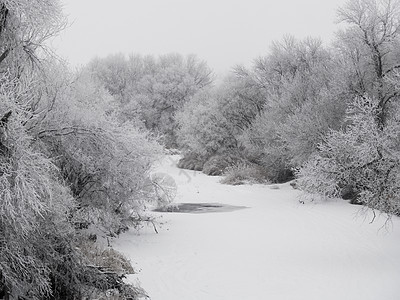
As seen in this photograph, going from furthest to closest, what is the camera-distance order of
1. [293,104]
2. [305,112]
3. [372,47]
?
[293,104]
[305,112]
[372,47]

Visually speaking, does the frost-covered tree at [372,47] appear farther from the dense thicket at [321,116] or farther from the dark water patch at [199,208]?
the dark water patch at [199,208]

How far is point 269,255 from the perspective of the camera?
12.5 meters

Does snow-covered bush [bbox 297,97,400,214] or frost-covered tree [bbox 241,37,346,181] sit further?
frost-covered tree [bbox 241,37,346,181]

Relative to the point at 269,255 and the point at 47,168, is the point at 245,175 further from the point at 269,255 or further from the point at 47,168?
the point at 47,168

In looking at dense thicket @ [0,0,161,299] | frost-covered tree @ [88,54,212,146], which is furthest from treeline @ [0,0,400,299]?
frost-covered tree @ [88,54,212,146]

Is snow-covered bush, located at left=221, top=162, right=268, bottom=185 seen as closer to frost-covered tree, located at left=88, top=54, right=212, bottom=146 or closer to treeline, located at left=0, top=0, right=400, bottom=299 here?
treeline, located at left=0, top=0, right=400, bottom=299

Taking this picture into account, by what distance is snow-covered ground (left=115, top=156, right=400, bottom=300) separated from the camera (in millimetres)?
9680

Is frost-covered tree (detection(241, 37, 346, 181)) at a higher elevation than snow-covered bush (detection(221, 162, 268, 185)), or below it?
higher

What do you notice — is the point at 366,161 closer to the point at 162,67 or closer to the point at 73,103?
the point at 73,103

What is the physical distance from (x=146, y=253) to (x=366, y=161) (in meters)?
6.43

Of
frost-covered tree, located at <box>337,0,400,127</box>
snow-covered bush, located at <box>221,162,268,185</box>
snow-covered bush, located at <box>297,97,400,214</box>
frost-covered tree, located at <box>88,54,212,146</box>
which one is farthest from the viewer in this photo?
frost-covered tree, located at <box>88,54,212,146</box>

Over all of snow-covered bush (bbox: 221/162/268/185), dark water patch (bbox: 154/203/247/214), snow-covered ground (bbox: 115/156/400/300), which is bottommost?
snow-covered ground (bbox: 115/156/400/300)

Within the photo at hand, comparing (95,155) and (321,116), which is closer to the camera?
(95,155)

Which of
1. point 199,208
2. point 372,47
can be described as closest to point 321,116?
point 372,47
